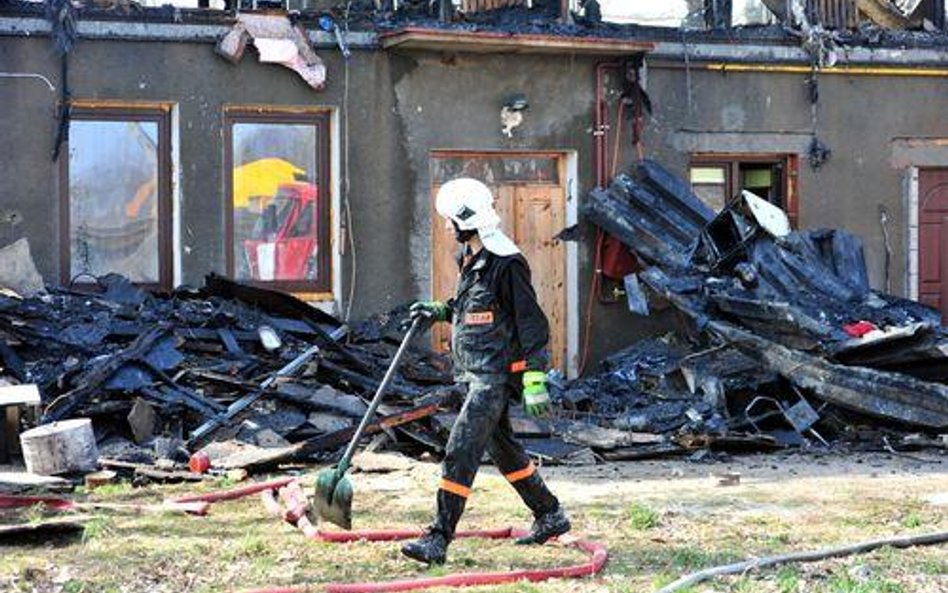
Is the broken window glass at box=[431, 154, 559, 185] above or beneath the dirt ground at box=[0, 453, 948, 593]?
above

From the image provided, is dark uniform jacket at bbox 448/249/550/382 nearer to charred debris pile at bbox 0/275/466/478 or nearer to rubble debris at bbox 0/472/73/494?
charred debris pile at bbox 0/275/466/478

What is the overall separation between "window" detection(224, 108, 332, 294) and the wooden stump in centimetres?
433

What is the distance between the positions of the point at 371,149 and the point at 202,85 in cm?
186

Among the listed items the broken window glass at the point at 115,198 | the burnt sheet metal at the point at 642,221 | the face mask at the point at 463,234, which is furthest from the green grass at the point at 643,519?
the broken window glass at the point at 115,198

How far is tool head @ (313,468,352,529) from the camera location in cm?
820

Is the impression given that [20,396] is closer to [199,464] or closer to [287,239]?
[199,464]

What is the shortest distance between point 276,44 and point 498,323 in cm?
770

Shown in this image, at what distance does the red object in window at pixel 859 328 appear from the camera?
13.3 metres

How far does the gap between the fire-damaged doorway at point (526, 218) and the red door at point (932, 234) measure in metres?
4.57

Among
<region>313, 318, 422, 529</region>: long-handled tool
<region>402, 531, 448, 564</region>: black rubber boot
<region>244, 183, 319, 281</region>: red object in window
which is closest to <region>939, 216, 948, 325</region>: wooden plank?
<region>244, 183, 319, 281</region>: red object in window

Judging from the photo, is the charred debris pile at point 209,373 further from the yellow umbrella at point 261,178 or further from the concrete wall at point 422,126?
the yellow umbrella at point 261,178

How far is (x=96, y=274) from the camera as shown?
583 inches

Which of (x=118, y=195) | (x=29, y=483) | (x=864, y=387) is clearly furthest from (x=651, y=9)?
(x=29, y=483)

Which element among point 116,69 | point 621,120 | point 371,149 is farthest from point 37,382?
point 621,120
